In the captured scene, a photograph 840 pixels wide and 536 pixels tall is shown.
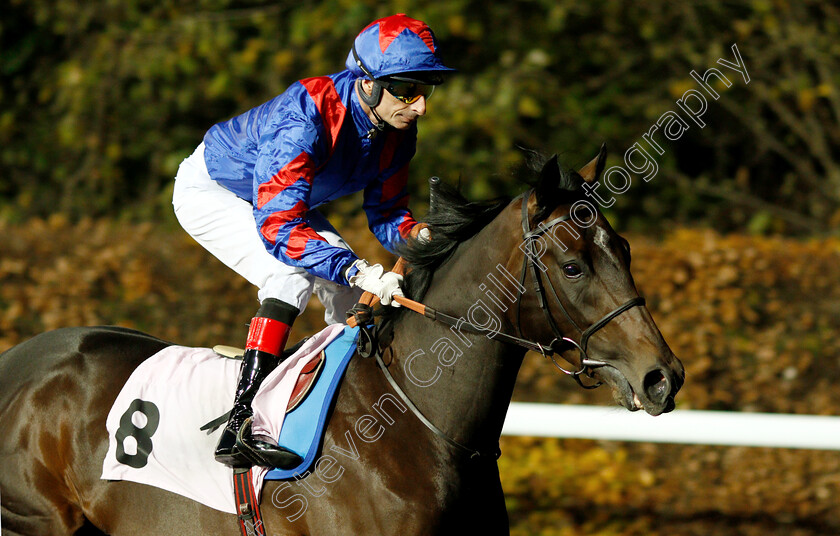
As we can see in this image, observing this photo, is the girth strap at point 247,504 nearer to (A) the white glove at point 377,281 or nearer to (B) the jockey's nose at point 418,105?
(A) the white glove at point 377,281

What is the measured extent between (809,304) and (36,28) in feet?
27.1

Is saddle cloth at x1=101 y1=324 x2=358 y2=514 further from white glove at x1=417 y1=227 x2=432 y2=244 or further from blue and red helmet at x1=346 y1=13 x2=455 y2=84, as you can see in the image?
blue and red helmet at x1=346 y1=13 x2=455 y2=84

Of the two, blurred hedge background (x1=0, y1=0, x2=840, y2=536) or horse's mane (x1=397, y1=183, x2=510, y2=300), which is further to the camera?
blurred hedge background (x1=0, y1=0, x2=840, y2=536)

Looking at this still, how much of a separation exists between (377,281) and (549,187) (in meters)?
0.58

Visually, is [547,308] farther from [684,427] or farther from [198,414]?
[684,427]

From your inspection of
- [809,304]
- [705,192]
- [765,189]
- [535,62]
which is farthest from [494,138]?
[765,189]

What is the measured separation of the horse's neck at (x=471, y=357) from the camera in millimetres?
2545

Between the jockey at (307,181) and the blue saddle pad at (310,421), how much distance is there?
7 cm

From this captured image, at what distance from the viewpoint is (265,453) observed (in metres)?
2.56

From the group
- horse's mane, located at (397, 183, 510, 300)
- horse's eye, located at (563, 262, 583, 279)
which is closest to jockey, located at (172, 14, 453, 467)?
horse's mane, located at (397, 183, 510, 300)

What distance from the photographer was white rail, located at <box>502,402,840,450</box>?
4309mm

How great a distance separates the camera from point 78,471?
3.05m

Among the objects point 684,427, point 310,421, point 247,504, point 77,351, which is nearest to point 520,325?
point 310,421

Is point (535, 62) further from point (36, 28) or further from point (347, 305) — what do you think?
point (36, 28)
